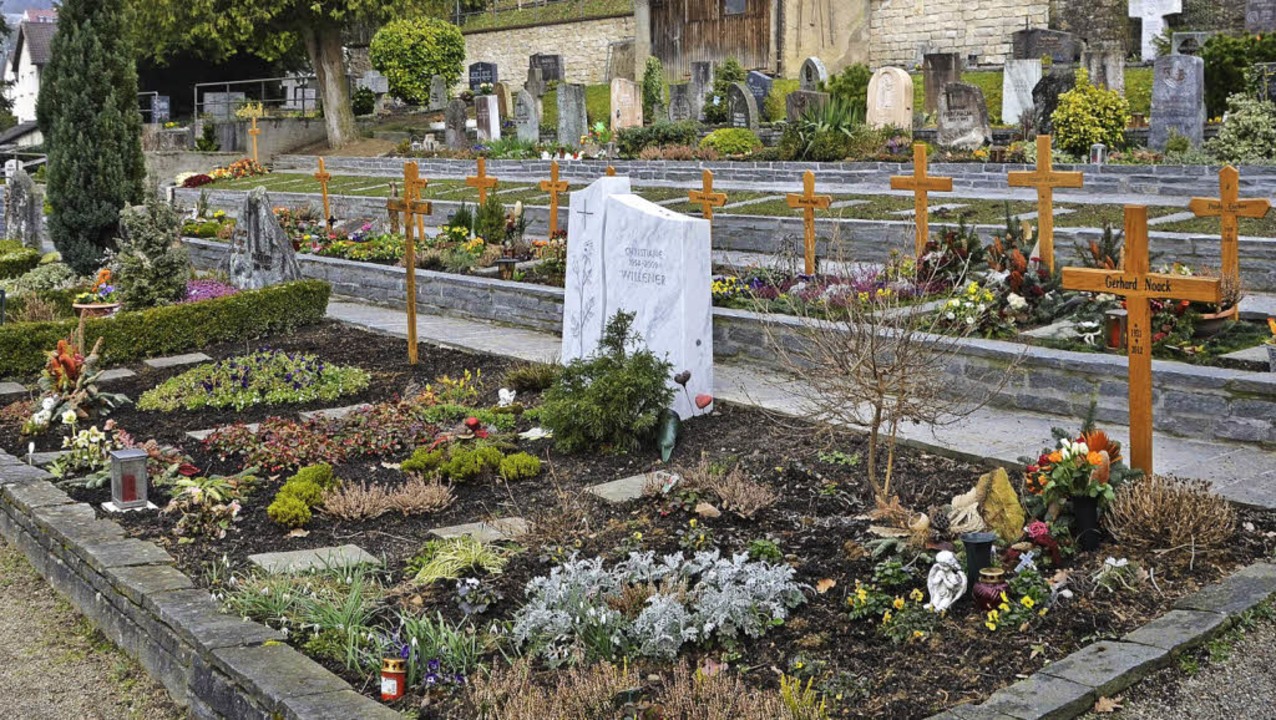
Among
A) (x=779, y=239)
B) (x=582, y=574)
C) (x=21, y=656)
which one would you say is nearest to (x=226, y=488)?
(x=21, y=656)

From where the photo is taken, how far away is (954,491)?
707 centimetres

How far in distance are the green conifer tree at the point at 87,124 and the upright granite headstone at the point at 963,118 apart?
40.7 feet

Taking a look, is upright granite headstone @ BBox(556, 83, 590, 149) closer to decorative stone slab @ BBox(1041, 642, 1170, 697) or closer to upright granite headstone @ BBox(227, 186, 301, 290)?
upright granite headstone @ BBox(227, 186, 301, 290)

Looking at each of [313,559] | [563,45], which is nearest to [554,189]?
[313,559]

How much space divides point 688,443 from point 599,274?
6.24ft

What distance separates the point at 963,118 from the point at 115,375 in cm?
1443

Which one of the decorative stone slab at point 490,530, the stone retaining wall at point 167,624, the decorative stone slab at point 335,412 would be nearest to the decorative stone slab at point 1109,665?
the stone retaining wall at point 167,624

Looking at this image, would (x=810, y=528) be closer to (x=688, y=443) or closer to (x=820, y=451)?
(x=820, y=451)

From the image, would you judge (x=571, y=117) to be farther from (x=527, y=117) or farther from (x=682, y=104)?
(x=682, y=104)

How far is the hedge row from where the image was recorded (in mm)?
12039

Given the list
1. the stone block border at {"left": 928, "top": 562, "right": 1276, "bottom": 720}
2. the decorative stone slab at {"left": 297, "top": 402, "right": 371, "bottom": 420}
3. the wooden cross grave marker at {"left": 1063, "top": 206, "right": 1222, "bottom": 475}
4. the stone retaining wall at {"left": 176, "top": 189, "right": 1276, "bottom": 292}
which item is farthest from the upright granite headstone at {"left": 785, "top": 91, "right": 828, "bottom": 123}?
the stone block border at {"left": 928, "top": 562, "right": 1276, "bottom": 720}

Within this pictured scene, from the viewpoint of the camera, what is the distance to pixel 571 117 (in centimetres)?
2903

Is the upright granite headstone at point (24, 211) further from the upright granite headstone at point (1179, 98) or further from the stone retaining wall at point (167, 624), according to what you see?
the upright granite headstone at point (1179, 98)

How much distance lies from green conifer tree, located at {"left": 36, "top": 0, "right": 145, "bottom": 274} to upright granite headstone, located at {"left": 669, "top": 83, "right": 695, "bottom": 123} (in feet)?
47.7
